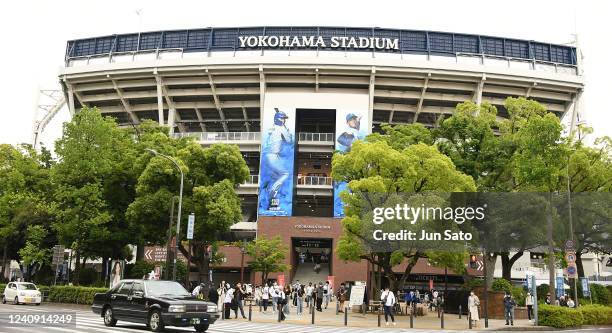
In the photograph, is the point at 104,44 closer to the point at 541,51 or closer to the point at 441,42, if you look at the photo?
the point at 441,42

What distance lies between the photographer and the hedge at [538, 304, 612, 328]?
21531 millimetres

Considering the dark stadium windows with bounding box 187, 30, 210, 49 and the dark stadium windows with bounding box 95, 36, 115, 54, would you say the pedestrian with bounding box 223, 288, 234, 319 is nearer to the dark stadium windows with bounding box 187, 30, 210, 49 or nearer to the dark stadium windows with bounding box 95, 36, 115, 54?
the dark stadium windows with bounding box 187, 30, 210, 49

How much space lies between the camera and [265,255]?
42219mm

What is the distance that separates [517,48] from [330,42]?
2053 cm

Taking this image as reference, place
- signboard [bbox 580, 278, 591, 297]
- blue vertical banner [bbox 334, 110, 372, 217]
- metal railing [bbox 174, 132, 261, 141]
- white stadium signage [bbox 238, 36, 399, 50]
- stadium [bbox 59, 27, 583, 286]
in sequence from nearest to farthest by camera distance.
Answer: signboard [bbox 580, 278, 591, 297]
blue vertical banner [bbox 334, 110, 372, 217]
stadium [bbox 59, 27, 583, 286]
metal railing [bbox 174, 132, 261, 141]
white stadium signage [bbox 238, 36, 399, 50]

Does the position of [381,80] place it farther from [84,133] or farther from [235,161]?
[84,133]

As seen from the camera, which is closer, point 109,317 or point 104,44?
point 109,317

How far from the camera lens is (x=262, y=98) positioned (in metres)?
51.8

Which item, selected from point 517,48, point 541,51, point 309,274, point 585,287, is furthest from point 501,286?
point 541,51

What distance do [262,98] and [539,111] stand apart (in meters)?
28.7

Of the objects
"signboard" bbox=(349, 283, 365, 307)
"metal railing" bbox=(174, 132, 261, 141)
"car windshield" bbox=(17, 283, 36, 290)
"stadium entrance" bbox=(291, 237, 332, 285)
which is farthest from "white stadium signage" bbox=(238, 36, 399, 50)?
"car windshield" bbox=(17, 283, 36, 290)


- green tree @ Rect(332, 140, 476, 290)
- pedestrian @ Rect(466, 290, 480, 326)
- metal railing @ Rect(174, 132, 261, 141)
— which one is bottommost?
pedestrian @ Rect(466, 290, 480, 326)

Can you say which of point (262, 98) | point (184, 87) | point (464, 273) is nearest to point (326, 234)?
point (262, 98)

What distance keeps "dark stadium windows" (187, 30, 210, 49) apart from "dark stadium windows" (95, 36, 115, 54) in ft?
31.3
